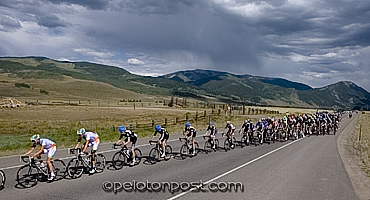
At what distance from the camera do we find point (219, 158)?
1711 cm

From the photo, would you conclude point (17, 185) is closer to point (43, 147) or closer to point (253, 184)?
point (43, 147)

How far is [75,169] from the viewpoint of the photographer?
1224 centimetres

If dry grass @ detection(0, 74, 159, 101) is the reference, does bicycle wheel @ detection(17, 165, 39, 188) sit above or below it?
below

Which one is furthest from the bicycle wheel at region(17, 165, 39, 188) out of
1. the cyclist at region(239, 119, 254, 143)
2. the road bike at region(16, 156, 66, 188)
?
the cyclist at region(239, 119, 254, 143)

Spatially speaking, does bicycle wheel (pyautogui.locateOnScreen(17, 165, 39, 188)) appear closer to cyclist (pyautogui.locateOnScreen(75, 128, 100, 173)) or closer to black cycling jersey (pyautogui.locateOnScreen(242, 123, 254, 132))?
cyclist (pyautogui.locateOnScreen(75, 128, 100, 173))

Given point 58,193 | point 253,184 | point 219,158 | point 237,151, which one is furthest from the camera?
point 237,151

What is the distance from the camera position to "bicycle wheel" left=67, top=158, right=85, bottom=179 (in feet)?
39.2

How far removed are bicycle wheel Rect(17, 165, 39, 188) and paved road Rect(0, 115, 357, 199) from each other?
0.25 meters

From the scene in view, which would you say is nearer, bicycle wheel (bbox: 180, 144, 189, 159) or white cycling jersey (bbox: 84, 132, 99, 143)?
white cycling jersey (bbox: 84, 132, 99, 143)

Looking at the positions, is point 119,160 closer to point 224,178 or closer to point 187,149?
point 187,149

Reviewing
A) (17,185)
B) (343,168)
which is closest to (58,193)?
(17,185)

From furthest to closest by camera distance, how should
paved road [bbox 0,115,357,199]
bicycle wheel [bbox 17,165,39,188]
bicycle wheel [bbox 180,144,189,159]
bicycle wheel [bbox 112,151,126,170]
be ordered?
bicycle wheel [bbox 180,144,189,159] → bicycle wheel [bbox 112,151,126,170] → bicycle wheel [bbox 17,165,39,188] → paved road [bbox 0,115,357,199]

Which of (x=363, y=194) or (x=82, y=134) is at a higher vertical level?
(x=82, y=134)

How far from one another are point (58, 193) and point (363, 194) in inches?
374
